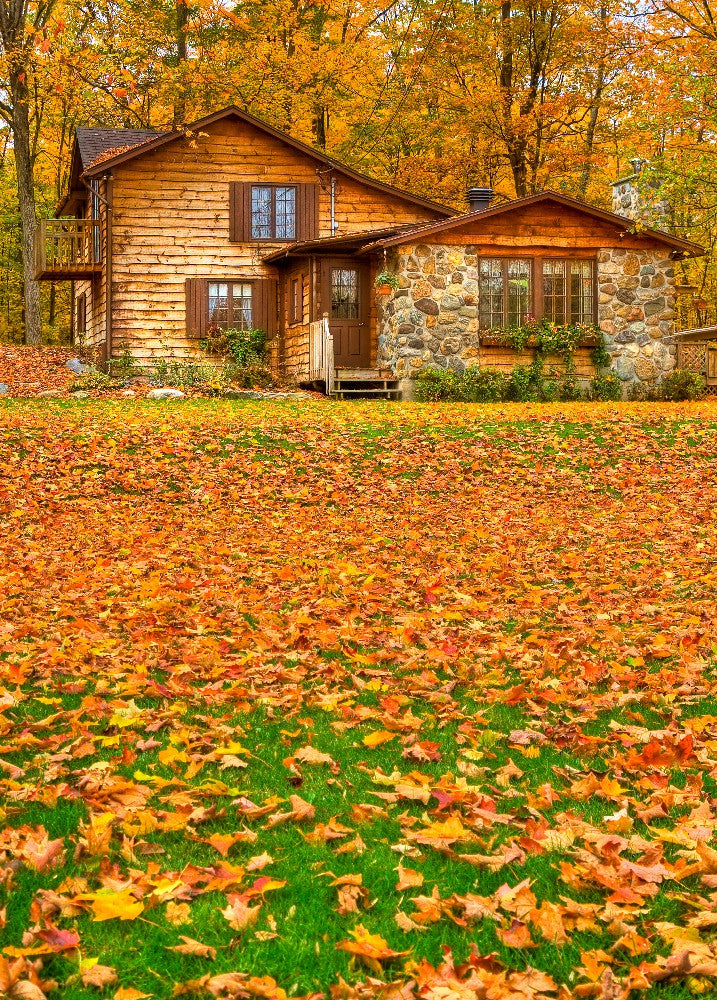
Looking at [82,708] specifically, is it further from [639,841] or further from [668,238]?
[668,238]

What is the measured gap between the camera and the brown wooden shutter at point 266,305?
27.8 metres

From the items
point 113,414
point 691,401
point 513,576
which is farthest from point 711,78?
point 513,576

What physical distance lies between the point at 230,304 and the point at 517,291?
7.87 meters

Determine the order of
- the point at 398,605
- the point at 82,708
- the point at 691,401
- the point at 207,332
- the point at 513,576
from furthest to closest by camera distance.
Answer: the point at 207,332, the point at 691,401, the point at 513,576, the point at 398,605, the point at 82,708

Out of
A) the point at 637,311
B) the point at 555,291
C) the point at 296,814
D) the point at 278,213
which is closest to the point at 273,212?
the point at 278,213

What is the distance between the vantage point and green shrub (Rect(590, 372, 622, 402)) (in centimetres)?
2455

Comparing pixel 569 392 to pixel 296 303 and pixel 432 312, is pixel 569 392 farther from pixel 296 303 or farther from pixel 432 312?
pixel 296 303

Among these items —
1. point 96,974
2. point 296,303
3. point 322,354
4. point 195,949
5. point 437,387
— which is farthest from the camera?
point 296,303

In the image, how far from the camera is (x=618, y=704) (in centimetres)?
581

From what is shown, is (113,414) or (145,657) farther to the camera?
(113,414)

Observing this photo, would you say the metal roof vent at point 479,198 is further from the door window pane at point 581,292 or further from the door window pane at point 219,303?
the door window pane at point 219,303

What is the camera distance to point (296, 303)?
27.1 m

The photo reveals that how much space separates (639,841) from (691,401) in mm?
21336

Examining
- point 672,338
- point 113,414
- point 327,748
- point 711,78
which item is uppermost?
point 711,78
